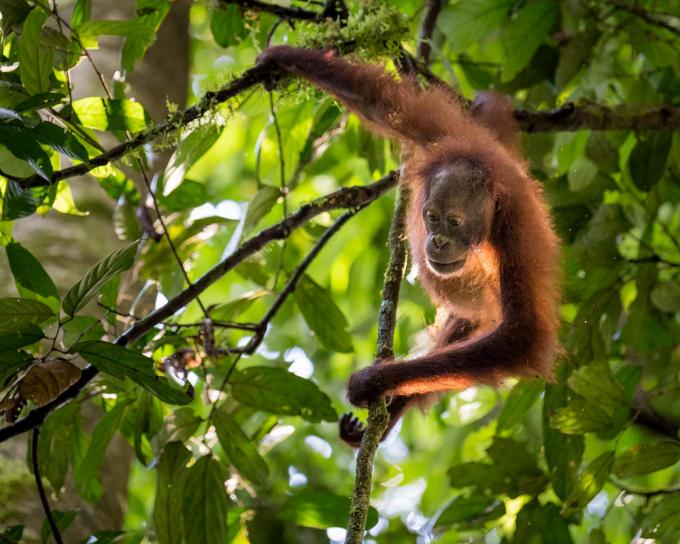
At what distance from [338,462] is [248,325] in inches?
127

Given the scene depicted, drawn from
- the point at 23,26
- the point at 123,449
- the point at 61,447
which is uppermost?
the point at 23,26

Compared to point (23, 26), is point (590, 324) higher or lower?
lower

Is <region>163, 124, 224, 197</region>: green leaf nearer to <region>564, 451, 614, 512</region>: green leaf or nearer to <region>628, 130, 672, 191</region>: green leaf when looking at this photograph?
<region>564, 451, 614, 512</region>: green leaf

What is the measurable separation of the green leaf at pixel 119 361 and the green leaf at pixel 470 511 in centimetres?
141

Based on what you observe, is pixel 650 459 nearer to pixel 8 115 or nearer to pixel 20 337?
pixel 20 337

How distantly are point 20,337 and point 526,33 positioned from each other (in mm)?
2429

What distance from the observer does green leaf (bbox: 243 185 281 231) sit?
2.61m

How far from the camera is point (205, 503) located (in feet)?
7.35

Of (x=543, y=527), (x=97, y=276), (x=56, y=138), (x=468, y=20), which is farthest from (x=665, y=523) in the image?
(x=468, y=20)

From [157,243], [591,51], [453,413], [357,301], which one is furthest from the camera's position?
[453,413]

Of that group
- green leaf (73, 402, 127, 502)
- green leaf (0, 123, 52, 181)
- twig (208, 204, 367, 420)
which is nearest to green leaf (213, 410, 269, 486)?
twig (208, 204, 367, 420)

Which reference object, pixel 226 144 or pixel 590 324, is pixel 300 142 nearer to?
pixel 590 324

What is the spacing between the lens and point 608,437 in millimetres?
2762

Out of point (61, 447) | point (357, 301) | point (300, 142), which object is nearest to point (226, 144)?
point (357, 301)
